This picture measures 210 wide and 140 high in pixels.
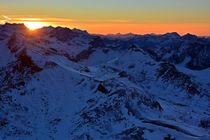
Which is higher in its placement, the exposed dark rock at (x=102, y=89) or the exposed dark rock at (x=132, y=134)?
the exposed dark rock at (x=102, y=89)

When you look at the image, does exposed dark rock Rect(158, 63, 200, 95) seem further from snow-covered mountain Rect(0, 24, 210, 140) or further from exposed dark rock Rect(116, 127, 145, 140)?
exposed dark rock Rect(116, 127, 145, 140)

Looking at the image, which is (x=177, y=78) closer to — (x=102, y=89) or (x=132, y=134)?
(x=102, y=89)

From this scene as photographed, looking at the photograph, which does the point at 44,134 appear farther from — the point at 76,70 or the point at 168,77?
the point at 168,77

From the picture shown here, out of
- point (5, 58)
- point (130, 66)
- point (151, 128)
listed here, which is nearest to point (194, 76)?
point (130, 66)

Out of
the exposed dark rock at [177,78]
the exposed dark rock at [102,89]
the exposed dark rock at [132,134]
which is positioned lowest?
the exposed dark rock at [177,78]

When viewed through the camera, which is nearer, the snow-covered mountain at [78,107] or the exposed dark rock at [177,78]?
the snow-covered mountain at [78,107]

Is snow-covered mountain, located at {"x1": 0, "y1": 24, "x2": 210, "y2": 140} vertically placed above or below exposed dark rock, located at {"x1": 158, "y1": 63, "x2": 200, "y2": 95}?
above

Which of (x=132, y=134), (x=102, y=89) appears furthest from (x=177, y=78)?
(x=132, y=134)

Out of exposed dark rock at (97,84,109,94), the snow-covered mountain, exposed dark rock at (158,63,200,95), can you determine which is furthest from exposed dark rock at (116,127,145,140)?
exposed dark rock at (158,63,200,95)

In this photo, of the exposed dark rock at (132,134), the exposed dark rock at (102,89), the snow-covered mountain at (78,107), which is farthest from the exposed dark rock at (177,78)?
the exposed dark rock at (132,134)

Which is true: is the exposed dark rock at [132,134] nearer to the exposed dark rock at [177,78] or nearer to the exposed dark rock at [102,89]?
the exposed dark rock at [102,89]

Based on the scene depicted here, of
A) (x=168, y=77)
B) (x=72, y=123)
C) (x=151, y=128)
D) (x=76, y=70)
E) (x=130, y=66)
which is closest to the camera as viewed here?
(x=151, y=128)
